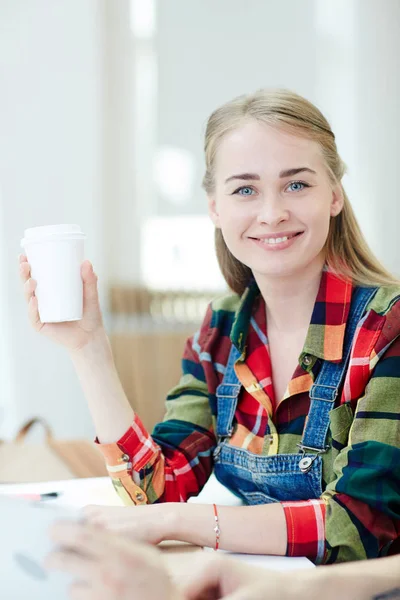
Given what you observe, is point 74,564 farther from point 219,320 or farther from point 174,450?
point 219,320

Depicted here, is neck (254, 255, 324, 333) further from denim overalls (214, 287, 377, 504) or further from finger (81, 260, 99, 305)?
finger (81, 260, 99, 305)

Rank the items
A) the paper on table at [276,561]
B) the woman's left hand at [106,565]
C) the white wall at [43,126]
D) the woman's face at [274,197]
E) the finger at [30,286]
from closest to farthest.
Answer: the woman's left hand at [106,565], the paper on table at [276,561], the finger at [30,286], the woman's face at [274,197], the white wall at [43,126]

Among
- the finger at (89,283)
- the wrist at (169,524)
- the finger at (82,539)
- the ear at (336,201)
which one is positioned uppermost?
the ear at (336,201)

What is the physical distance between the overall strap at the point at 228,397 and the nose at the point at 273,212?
0.24 m

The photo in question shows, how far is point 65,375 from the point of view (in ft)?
11.1

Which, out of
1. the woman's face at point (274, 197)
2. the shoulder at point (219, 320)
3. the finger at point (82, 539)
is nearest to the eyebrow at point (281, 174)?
the woman's face at point (274, 197)

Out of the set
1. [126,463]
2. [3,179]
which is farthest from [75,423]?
[126,463]

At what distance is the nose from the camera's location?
3.78 ft

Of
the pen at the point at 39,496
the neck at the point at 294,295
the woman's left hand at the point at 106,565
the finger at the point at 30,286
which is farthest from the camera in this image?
the neck at the point at 294,295

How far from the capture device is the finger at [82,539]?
42 cm

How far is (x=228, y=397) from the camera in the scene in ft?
4.11

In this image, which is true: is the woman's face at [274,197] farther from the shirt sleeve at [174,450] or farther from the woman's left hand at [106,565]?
the woman's left hand at [106,565]

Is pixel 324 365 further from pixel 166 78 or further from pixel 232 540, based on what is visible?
pixel 166 78

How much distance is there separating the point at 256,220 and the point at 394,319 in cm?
27
